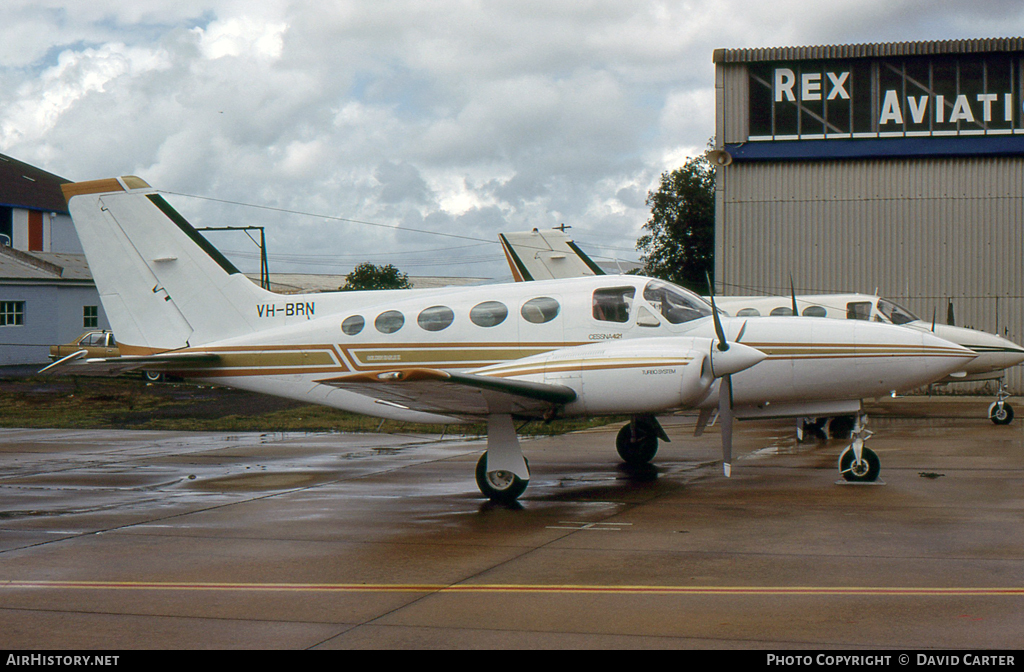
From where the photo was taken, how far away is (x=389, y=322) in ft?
41.0

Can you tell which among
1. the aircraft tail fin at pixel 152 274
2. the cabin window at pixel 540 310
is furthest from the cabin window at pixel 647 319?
the aircraft tail fin at pixel 152 274

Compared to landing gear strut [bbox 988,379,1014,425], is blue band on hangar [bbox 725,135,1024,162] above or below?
above

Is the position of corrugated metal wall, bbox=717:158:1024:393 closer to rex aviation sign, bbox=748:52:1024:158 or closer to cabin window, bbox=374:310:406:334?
rex aviation sign, bbox=748:52:1024:158

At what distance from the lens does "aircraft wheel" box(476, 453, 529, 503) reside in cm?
1071

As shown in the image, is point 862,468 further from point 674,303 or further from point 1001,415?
point 1001,415

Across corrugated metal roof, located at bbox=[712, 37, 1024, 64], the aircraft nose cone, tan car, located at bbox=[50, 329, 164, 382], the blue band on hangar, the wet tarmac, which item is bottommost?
the wet tarmac

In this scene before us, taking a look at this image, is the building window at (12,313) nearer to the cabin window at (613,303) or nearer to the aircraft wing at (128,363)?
the aircraft wing at (128,363)

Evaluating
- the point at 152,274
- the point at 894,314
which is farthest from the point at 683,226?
the point at 152,274

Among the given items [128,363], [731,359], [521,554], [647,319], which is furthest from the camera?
[128,363]

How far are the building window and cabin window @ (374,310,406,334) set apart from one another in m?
38.4

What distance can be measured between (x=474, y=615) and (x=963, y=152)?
28170 millimetres

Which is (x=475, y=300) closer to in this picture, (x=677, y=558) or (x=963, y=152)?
(x=677, y=558)

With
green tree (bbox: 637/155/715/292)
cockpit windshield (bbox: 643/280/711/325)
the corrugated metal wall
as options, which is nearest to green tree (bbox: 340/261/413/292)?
green tree (bbox: 637/155/715/292)

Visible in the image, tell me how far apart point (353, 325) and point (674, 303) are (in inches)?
172
